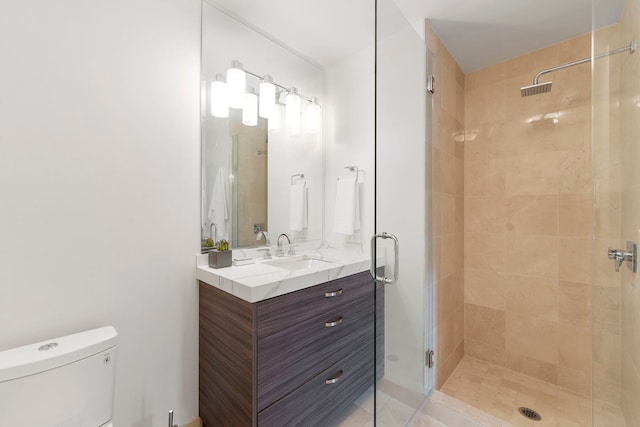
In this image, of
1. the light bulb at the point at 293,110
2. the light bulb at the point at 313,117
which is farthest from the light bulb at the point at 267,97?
the light bulb at the point at 313,117

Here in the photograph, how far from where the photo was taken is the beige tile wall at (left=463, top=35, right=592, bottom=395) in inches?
72.8

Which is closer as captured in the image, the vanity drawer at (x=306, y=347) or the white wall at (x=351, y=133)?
the vanity drawer at (x=306, y=347)

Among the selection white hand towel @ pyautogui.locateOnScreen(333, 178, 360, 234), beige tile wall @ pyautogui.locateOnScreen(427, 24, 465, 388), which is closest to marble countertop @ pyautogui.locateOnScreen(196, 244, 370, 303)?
white hand towel @ pyautogui.locateOnScreen(333, 178, 360, 234)

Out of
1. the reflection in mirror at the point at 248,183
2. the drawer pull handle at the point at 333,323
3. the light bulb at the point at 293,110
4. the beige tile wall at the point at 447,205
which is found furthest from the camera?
the light bulb at the point at 293,110

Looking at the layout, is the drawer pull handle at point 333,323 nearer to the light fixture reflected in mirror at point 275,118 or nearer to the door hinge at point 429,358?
the door hinge at point 429,358

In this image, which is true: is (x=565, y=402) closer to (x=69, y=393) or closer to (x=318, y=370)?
(x=318, y=370)

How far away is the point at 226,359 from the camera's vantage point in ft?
4.11

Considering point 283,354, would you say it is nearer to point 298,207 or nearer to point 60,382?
point 60,382

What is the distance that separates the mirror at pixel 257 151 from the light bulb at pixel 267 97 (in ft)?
0.10

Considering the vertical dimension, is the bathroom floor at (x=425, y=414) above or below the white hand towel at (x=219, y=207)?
below

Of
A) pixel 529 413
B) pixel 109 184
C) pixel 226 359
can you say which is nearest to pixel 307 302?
pixel 226 359

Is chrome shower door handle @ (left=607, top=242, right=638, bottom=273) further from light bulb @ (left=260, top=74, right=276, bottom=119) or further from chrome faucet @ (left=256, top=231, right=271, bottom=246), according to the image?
light bulb @ (left=260, top=74, right=276, bottom=119)

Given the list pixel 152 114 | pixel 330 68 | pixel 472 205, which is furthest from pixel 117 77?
pixel 472 205

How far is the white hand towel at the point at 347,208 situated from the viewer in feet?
6.62
